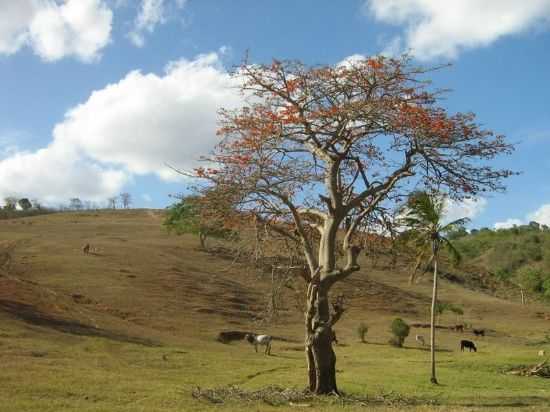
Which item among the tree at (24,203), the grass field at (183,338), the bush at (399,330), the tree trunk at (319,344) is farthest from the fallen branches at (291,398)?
the tree at (24,203)

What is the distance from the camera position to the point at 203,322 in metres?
51.5

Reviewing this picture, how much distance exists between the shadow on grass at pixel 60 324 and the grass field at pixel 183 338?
0.15 metres

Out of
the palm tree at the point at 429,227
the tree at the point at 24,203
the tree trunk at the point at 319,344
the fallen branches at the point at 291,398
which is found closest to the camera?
the fallen branches at the point at 291,398

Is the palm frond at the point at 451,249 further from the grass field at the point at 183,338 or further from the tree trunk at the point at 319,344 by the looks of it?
the tree trunk at the point at 319,344

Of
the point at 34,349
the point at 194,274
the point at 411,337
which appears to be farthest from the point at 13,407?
the point at 194,274

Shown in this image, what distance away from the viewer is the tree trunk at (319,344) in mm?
19647

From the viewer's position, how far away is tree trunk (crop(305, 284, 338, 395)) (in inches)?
773

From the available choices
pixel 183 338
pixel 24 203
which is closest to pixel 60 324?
pixel 183 338

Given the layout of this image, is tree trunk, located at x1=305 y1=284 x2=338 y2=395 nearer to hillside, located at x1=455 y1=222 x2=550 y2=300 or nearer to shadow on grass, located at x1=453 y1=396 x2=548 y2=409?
shadow on grass, located at x1=453 y1=396 x2=548 y2=409

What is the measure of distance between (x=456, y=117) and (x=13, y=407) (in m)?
14.5

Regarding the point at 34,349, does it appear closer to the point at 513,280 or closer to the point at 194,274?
the point at 194,274

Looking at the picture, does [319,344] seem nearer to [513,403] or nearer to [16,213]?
[513,403]

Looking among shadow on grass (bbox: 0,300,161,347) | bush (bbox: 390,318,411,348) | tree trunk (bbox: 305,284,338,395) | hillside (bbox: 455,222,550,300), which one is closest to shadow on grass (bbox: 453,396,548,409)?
tree trunk (bbox: 305,284,338,395)

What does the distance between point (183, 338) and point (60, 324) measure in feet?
26.3
